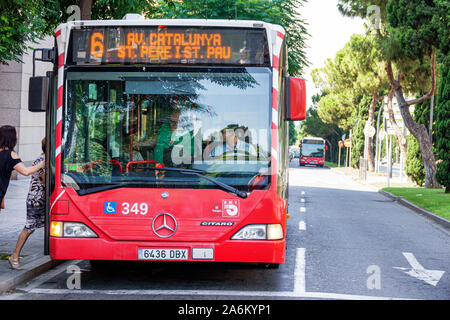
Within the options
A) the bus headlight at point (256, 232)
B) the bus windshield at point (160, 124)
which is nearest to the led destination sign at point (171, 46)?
the bus windshield at point (160, 124)

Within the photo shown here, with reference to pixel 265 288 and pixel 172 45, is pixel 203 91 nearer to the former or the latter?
pixel 172 45

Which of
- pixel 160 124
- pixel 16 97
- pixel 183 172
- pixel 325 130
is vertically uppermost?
pixel 325 130

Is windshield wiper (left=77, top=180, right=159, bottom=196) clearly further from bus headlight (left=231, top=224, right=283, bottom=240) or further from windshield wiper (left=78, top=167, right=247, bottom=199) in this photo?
bus headlight (left=231, top=224, right=283, bottom=240)

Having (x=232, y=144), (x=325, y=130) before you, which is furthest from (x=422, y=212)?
(x=325, y=130)

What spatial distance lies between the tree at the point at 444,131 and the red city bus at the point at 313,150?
4435cm

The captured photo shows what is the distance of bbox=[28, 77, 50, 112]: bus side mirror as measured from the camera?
23.0 ft

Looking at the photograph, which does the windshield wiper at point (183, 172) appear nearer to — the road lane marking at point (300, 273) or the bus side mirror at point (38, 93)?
the bus side mirror at point (38, 93)

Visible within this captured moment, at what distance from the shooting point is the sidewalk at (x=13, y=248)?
7482 millimetres

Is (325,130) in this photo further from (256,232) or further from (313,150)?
(256,232)

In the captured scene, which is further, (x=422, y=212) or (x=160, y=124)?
(x=422, y=212)

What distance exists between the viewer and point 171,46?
6.97 metres

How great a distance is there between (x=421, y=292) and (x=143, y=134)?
3682 mm

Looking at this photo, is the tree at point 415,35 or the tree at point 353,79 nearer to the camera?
the tree at point 415,35

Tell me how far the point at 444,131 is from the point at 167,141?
68.2 ft
